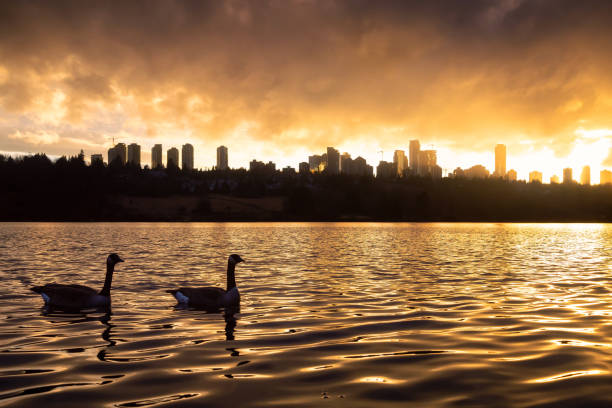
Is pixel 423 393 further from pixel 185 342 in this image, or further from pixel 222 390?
pixel 185 342

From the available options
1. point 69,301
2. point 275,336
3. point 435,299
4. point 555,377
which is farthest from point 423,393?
point 69,301

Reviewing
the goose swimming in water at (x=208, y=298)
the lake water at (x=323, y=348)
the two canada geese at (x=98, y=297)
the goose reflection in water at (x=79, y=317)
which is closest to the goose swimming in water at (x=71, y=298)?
the two canada geese at (x=98, y=297)

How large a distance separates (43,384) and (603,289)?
21813 millimetres

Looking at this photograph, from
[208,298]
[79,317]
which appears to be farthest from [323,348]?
[79,317]

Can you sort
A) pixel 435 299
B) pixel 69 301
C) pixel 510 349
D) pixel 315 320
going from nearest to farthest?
1. pixel 510 349
2. pixel 315 320
3. pixel 69 301
4. pixel 435 299

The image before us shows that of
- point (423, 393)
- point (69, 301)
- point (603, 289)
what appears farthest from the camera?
point (603, 289)

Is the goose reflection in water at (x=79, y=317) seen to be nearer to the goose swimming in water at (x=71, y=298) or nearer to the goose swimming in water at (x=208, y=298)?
the goose swimming in water at (x=71, y=298)

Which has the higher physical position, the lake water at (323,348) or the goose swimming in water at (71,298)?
the goose swimming in water at (71,298)

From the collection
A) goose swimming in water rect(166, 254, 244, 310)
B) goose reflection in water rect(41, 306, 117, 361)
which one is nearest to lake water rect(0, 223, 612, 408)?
goose reflection in water rect(41, 306, 117, 361)

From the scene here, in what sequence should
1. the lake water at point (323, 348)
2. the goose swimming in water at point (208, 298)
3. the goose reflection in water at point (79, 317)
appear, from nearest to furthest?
the lake water at point (323, 348) → the goose reflection in water at point (79, 317) → the goose swimming in water at point (208, 298)

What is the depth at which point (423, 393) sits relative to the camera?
789 centimetres

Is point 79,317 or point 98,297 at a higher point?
point 98,297

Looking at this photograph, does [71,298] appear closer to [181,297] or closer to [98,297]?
[98,297]

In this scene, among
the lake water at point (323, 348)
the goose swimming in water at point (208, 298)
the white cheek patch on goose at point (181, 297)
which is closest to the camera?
the lake water at point (323, 348)
